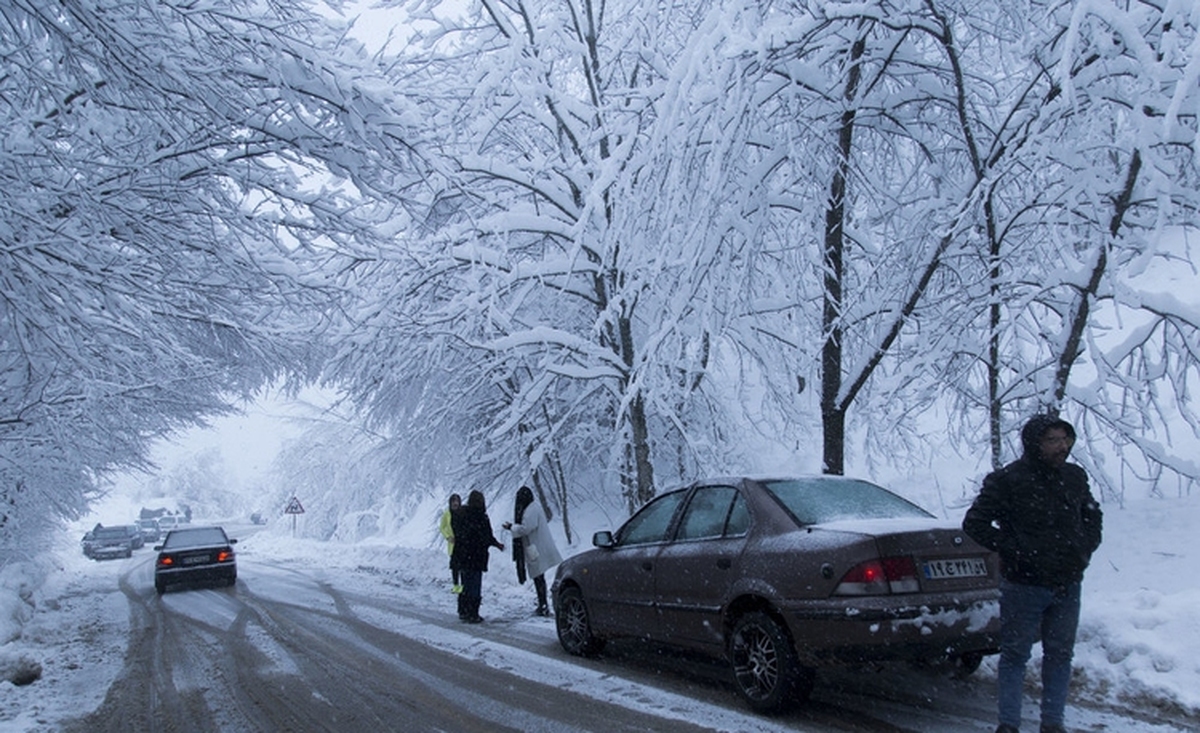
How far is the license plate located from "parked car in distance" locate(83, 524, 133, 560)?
124 feet

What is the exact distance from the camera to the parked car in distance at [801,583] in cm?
477

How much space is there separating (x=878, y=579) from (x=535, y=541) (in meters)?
6.60

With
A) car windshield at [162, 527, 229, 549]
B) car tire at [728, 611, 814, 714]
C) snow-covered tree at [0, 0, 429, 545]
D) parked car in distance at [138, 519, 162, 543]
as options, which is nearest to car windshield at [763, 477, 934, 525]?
car tire at [728, 611, 814, 714]

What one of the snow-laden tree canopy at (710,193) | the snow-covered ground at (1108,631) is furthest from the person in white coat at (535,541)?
the snow-laden tree canopy at (710,193)

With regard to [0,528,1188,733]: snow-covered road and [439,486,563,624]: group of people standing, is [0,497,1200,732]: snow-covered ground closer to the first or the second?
[0,528,1188,733]: snow-covered road

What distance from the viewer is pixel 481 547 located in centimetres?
1073

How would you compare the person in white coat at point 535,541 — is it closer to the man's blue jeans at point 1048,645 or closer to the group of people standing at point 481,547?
the group of people standing at point 481,547

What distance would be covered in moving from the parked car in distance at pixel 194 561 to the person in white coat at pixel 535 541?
32.1 feet

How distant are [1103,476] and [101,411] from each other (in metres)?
12.7

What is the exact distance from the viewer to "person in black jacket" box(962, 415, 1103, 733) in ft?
14.0

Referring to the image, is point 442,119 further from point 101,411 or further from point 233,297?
point 101,411

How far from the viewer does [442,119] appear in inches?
388

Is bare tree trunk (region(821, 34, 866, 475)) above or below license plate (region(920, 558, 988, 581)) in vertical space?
above

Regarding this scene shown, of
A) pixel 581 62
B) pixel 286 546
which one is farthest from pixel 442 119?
pixel 286 546
